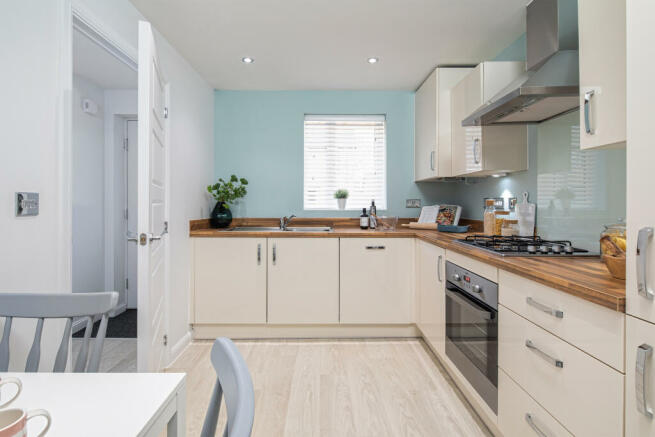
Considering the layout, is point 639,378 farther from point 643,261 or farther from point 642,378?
point 643,261

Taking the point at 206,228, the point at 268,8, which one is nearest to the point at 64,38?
the point at 268,8

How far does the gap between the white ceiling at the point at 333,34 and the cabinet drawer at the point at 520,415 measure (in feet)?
6.73

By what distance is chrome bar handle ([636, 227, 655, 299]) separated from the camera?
2.83ft

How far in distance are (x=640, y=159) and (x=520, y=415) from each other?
107 cm

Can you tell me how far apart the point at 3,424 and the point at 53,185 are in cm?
137

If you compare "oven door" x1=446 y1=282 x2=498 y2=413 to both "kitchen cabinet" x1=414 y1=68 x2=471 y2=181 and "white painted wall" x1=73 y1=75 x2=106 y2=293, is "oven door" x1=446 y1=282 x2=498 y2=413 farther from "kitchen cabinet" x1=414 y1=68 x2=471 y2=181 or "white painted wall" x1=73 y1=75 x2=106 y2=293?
"white painted wall" x1=73 y1=75 x2=106 y2=293

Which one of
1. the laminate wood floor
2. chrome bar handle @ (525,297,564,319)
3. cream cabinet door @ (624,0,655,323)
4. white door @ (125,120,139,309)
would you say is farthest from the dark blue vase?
cream cabinet door @ (624,0,655,323)

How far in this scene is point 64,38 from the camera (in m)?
1.59

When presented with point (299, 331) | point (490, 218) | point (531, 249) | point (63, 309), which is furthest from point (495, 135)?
A: point (63, 309)

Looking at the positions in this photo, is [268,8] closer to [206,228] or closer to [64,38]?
[64,38]

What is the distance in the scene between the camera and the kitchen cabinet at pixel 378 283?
9.93ft

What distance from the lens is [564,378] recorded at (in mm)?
1161

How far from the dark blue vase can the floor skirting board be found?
3.00 ft

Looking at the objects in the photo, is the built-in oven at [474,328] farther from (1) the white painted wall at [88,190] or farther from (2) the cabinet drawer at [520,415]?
(1) the white painted wall at [88,190]
